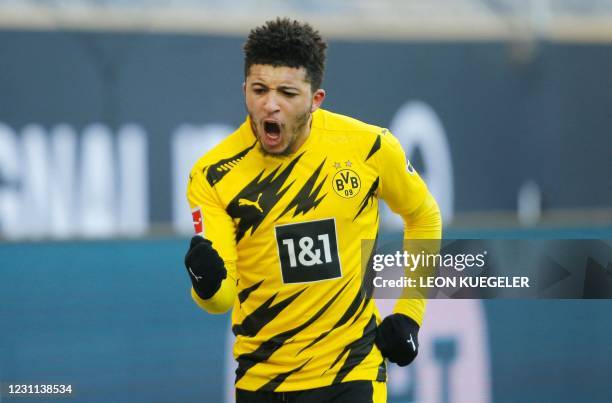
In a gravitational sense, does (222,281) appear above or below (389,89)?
below

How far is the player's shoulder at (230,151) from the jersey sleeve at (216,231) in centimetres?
2

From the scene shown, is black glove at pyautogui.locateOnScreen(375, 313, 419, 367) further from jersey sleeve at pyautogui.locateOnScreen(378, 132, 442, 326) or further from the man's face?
the man's face

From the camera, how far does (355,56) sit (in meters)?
Answer: 5.89

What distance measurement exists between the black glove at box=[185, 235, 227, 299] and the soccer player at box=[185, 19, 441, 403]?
0.60 feet

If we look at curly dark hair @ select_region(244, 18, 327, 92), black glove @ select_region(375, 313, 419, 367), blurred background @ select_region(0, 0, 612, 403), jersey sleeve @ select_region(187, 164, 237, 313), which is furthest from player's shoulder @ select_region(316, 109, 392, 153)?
blurred background @ select_region(0, 0, 612, 403)

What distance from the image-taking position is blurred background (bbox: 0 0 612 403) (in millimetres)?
5145

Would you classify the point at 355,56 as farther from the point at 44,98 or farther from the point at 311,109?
the point at 311,109

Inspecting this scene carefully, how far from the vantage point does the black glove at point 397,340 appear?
11.7 ft

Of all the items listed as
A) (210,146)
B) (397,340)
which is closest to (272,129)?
(397,340)

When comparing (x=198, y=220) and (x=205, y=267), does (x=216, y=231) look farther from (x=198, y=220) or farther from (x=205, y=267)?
(x=205, y=267)

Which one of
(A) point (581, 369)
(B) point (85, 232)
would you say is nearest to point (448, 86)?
(A) point (581, 369)

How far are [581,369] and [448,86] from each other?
181 cm

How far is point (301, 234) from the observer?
3408mm

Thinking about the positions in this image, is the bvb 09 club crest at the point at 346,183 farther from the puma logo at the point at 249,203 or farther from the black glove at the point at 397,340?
the black glove at the point at 397,340
